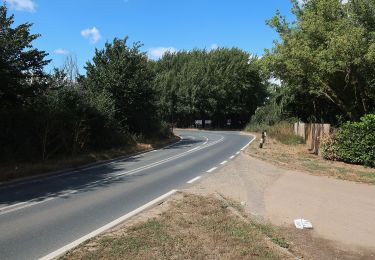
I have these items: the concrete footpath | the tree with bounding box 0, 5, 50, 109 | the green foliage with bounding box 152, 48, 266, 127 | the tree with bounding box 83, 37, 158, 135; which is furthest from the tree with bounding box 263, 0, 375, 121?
the green foliage with bounding box 152, 48, 266, 127

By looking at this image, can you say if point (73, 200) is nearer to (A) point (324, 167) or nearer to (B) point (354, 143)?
(A) point (324, 167)

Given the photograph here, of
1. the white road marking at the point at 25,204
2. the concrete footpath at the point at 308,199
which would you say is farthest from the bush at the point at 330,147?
the white road marking at the point at 25,204

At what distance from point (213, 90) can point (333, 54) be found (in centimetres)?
4973

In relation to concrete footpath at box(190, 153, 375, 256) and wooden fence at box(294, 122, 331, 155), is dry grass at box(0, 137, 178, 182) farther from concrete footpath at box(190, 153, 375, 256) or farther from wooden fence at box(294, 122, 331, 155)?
wooden fence at box(294, 122, 331, 155)

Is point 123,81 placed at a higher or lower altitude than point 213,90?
lower

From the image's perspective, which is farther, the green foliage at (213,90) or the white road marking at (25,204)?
the green foliage at (213,90)

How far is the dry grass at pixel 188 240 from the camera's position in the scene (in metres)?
6.46

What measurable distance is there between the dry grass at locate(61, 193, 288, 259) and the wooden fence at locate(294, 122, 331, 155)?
49.3 feet

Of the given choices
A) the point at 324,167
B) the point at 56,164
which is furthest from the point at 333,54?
the point at 56,164

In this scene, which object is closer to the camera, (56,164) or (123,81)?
(56,164)

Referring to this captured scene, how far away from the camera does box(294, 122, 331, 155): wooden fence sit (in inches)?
906

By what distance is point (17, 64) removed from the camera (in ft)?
59.7

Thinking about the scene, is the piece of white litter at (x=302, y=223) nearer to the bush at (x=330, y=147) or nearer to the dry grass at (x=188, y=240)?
the dry grass at (x=188, y=240)

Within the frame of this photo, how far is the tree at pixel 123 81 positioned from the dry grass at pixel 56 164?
419 cm
